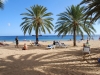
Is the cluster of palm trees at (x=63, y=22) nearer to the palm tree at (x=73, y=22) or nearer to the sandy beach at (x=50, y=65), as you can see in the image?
the palm tree at (x=73, y=22)

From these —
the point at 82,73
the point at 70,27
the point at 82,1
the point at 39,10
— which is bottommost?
the point at 82,73

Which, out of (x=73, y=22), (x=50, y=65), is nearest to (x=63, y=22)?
(x=73, y=22)

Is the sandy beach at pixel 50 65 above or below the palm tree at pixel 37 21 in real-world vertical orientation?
below

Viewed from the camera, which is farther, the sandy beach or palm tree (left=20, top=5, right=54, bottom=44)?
palm tree (left=20, top=5, right=54, bottom=44)

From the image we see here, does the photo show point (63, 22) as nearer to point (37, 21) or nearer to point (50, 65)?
point (37, 21)

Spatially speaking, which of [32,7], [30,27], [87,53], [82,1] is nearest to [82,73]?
[87,53]

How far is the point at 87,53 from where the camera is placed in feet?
40.3

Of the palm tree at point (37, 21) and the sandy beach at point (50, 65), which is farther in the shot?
the palm tree at point (37, 21)

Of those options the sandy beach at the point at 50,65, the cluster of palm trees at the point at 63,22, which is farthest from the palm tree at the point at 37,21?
the sandy beach at the point at 50,65

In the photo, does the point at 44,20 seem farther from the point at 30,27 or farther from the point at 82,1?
the point at 82,1

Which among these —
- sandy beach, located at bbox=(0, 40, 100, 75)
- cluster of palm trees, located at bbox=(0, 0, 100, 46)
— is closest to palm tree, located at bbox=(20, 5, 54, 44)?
cluster of palm trees, located at bbox=(0, 0, 100, 46)

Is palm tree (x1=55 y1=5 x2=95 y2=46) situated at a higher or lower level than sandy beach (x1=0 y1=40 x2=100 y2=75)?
higher

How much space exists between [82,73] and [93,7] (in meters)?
6.32

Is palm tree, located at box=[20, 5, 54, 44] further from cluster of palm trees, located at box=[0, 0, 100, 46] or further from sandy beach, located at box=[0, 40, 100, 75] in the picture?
sandy beach, located at box=[0, 40, 100, 75]
